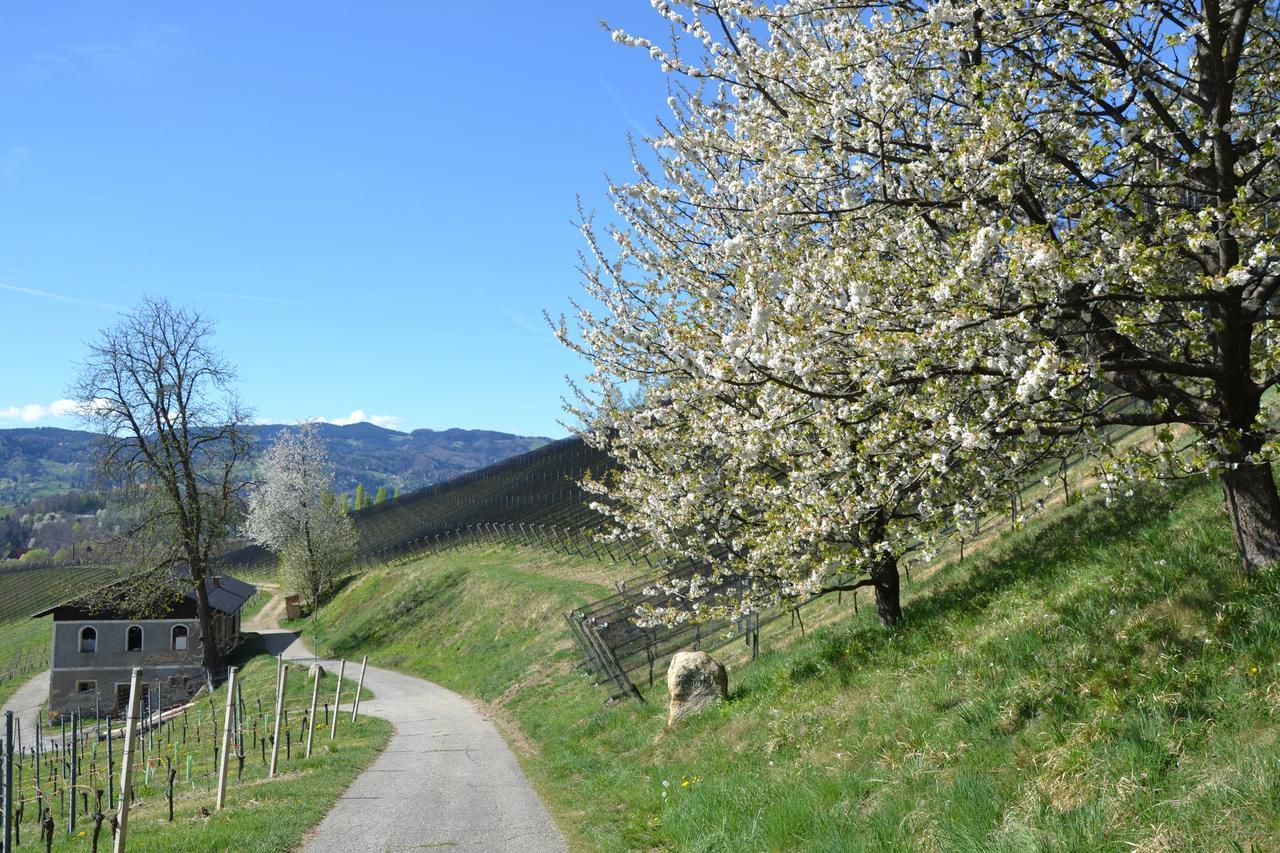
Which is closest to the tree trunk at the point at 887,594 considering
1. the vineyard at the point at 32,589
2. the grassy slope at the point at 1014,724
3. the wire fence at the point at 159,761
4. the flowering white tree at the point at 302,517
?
the grassy slope at the point at 1014,724

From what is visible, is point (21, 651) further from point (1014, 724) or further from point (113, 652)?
point (1014, 724)

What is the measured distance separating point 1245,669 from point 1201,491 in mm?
5571

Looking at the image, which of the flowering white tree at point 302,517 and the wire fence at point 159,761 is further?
the flowering white tree at point 302,517

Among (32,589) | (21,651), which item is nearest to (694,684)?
(21,651)

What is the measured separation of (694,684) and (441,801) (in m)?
4.52

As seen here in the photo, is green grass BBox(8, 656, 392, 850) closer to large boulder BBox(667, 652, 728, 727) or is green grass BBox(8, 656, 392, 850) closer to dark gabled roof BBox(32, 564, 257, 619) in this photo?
large boulder BBox(667, 652, 728, 727)

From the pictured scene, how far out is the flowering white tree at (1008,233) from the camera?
6.72 meters

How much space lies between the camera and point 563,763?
17.0 metres

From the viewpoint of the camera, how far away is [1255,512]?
7.76 m

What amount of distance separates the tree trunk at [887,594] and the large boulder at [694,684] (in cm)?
294

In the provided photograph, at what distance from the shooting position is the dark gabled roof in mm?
37094

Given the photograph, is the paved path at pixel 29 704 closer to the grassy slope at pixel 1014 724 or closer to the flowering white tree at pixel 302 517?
the flowering white tree at pixel 302 517

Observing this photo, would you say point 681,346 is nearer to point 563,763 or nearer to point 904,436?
point 904,436

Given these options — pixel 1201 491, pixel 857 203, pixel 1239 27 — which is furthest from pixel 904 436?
pixel 1201 491
